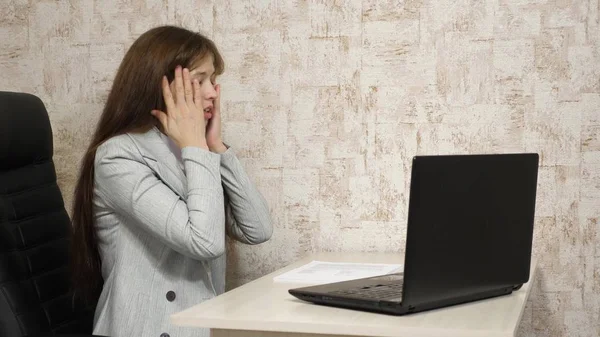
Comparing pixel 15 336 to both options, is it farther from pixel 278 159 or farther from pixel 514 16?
pixel 514 16

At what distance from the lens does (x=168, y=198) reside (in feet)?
6.05

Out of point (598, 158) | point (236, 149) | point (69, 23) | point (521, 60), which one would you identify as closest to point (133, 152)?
point (236, 149)

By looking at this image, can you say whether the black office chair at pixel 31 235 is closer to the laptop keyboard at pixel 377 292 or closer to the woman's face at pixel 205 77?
the woman's face at pixel 205 77

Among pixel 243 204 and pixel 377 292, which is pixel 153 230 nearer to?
pixel 243 204

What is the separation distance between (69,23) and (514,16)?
1.32 m

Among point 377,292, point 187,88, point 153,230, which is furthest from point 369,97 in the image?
point 377,292

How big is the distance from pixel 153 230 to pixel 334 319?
1.98 ft

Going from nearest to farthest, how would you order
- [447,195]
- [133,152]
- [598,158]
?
1. [447,195]
2. [133,152]
3. [598,158]

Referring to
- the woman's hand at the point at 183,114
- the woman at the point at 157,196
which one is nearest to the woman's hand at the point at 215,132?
the woman at the point at 157,196

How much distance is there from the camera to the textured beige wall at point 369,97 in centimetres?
223

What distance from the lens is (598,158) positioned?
86.9 inches

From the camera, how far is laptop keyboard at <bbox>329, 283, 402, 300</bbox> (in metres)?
1.46

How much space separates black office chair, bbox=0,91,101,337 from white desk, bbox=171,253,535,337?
0.51 metres

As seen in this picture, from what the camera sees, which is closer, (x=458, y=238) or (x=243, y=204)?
(x=458, y=238)
